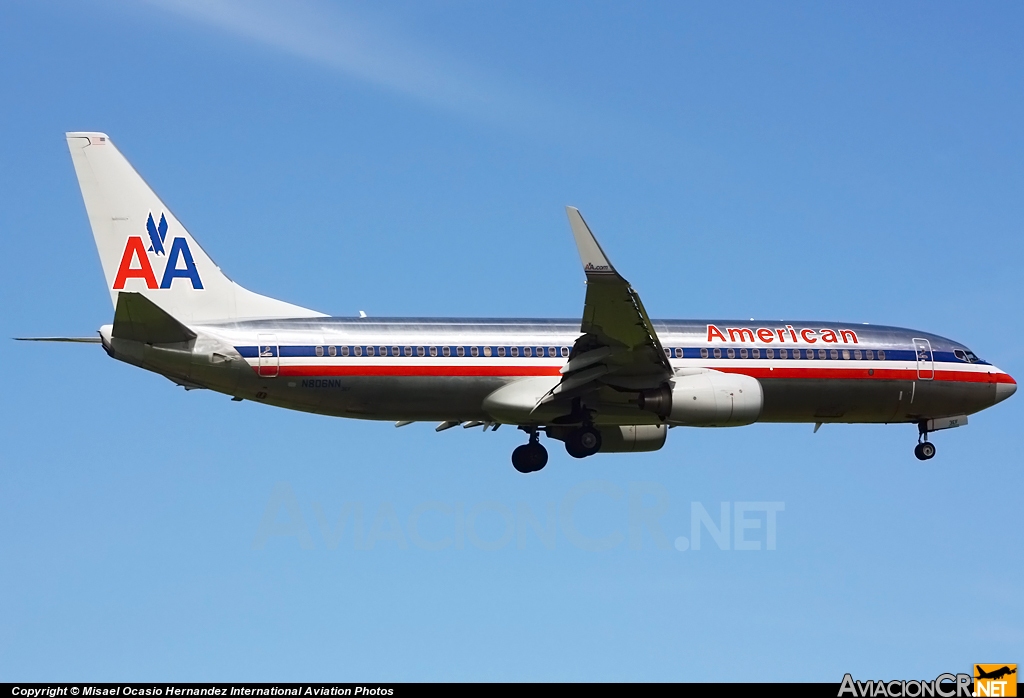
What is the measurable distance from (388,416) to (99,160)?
9941 millimetres

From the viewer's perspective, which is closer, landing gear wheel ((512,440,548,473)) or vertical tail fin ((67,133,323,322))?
vertical tail fin ((67,133,323,322))

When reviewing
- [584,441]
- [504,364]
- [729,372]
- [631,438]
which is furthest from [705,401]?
[504,364]

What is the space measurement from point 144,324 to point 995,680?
2027cm

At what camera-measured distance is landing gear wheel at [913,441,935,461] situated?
145ft

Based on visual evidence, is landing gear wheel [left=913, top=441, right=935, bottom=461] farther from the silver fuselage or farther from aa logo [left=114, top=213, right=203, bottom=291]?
aa logo [left=114, top=213, right=203, bottom=291]

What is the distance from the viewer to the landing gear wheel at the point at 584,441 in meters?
40.2

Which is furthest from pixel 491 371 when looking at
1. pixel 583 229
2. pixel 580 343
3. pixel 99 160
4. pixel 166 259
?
pixel 99 160

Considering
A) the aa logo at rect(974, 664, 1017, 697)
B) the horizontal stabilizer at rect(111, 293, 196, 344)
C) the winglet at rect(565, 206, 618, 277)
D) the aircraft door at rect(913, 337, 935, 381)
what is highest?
the winglet at rect(565, 206, 618, 277)

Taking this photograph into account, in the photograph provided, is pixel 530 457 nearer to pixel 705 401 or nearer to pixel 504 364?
pixel 504 364

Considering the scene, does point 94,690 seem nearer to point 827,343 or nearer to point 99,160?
point 99,160

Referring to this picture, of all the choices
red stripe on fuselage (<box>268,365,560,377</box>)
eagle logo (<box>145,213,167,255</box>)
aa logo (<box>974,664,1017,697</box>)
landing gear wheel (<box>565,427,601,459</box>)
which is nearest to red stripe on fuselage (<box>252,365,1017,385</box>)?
red stripe on fuselage (<box>268,365,560,377</box>)

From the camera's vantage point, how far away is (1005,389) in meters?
44.8

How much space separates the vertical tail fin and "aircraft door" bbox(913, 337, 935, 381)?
1841cm

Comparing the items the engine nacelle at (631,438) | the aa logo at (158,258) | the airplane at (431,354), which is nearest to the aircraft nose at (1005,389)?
the airplane at (431,354)
